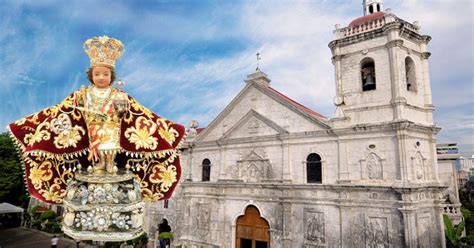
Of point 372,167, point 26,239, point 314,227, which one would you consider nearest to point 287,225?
point 314,227

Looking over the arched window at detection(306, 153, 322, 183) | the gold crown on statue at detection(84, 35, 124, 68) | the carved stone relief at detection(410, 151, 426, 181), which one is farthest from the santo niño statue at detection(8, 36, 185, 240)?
the carved stone relief at detection(410, 151, 426, 181)

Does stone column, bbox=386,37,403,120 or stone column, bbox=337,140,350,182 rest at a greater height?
stone column, bbox=386,37,403,120

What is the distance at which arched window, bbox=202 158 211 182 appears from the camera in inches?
777

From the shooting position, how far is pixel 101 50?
537 centimetres

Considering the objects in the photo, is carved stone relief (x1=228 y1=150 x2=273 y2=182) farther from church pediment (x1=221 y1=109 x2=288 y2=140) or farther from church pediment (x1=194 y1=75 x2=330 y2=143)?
church pediment (x1=194 y1=75 x2=330 y2=143)

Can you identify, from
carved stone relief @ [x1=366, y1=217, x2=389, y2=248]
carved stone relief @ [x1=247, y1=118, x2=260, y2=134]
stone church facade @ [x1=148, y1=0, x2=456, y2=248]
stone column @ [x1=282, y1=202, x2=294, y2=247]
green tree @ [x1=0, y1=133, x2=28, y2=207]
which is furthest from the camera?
green tree @ [x1=0, y1=133, x2=28, y2=207]

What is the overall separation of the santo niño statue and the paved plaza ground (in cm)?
1920

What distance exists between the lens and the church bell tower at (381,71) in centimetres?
1386

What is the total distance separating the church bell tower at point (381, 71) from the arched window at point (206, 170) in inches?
349

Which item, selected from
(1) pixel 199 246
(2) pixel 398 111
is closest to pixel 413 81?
(2) pixel 398 111

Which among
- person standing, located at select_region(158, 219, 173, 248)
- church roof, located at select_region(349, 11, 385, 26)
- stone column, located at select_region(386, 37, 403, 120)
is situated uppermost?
church roof, located at select_region(349, 11, 385, 26)

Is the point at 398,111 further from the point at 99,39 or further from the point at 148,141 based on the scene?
the point at 99,39

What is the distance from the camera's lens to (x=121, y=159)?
597cm

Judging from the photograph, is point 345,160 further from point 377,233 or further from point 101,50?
point 101,50
